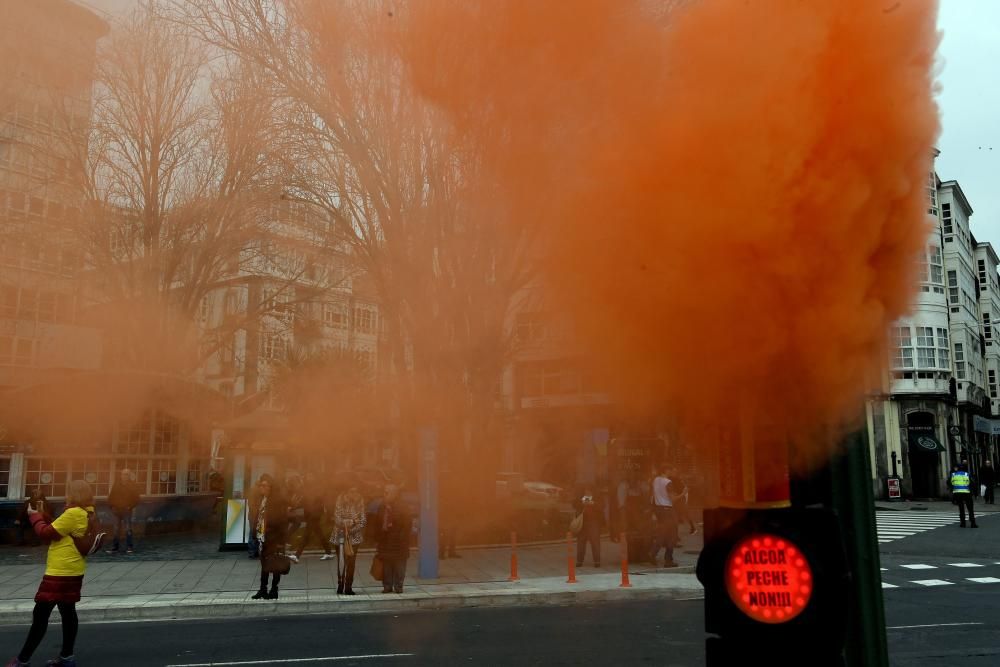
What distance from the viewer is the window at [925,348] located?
1384 inches

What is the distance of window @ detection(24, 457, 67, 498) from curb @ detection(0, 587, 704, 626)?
4137 millimetres

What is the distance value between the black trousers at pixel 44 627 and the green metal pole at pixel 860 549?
6902 millimetres

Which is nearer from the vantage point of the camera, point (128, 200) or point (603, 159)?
point (603, 159)

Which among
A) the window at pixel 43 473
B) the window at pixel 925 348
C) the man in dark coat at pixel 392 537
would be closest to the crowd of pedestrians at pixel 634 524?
the man in dark coat at pixel 392 537

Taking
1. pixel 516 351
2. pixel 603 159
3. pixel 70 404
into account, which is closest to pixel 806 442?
pixel 603 159

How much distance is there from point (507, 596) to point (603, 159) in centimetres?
889

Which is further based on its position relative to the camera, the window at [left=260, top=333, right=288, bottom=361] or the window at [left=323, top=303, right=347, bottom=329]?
the window at [left=260, top=333, right=288, bottom=361]

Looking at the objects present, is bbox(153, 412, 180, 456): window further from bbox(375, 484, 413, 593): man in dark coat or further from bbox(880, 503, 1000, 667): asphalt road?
bbox(880, 503, 1000, 667): asphalt road

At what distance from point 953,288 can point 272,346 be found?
43255 mm

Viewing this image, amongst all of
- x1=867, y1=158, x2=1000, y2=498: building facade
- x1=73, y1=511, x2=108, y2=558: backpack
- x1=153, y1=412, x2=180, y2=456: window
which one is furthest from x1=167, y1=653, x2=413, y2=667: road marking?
x1=867, y1=158, x2=1000, y2=498: building facade

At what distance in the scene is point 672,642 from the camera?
7.70m

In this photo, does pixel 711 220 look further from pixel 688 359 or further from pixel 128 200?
pixel 128 200

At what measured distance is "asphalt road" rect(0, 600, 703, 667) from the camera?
707 cm

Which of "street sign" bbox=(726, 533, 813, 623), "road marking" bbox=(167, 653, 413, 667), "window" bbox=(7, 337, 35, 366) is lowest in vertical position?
"road marking" bbox=(167, 653, 413, 667)
